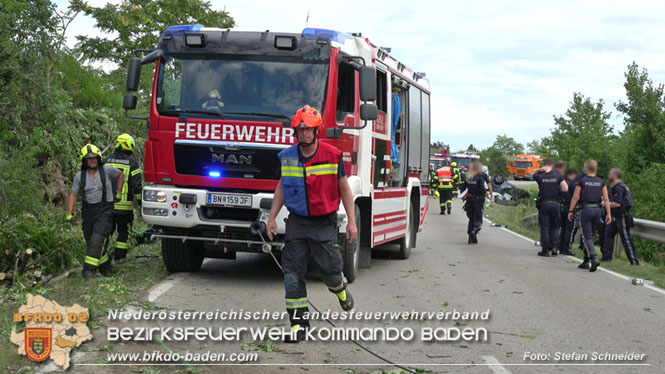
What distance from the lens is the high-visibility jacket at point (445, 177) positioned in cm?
2739

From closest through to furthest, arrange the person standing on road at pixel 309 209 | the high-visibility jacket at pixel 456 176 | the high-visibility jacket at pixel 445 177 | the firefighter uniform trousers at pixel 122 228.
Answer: the person standing on road at pixel 309 209
the firefighter uniform trousers at pixel 122 228
the high-visibility jacket at pixel 445 177
the high-visibility jacket at pixel 456 176

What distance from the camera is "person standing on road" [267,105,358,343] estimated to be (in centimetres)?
705

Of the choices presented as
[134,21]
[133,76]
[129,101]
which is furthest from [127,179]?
[134,21]

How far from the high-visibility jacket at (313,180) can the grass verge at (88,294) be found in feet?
6.64

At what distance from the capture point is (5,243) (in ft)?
31.9

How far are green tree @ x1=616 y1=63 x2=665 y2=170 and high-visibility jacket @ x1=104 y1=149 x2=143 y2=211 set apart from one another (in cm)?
2877

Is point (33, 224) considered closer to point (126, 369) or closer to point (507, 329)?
point (126, 369)

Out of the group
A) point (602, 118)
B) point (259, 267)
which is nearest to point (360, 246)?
point (259, 267)

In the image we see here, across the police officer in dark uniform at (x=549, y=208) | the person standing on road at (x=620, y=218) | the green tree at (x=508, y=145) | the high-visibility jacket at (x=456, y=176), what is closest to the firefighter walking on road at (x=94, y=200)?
the police officer in dark uniform at (x=549, y=208)

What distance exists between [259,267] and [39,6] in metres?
6.52

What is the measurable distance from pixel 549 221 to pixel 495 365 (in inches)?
410

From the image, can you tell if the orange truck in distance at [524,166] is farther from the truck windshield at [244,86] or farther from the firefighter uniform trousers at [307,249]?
the firefighter uniform trousers at [307,249]

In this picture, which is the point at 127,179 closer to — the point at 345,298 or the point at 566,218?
the point at 345,298

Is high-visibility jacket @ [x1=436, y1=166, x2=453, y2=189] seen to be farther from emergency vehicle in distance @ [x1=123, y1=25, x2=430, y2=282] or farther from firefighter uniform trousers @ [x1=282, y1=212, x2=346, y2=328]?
firefighter uniform trousers @ [x1=282, y1=212, x2=346, y2=328]
